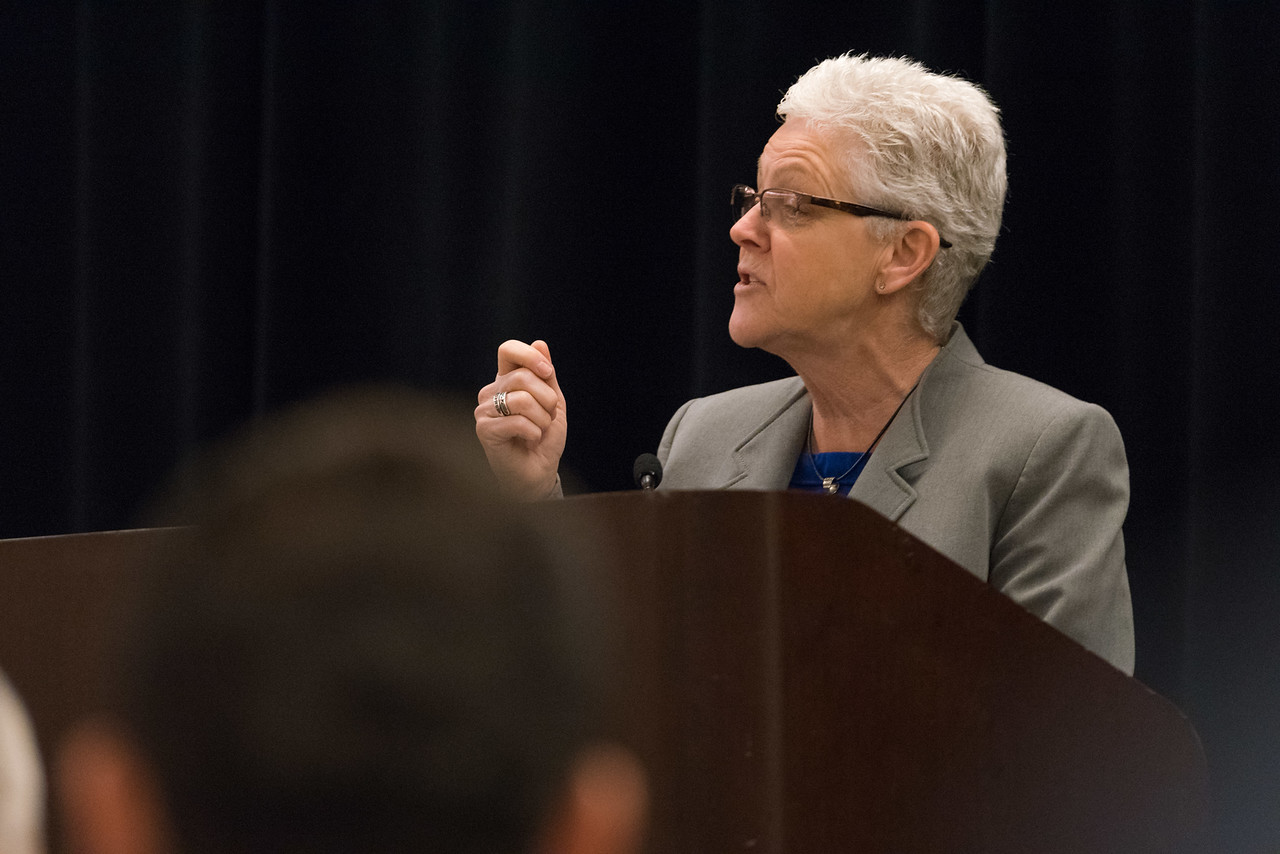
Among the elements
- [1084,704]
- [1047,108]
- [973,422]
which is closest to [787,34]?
[1047,108]

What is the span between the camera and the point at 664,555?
664 millimetres

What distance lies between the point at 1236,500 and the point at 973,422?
A: 60 cm

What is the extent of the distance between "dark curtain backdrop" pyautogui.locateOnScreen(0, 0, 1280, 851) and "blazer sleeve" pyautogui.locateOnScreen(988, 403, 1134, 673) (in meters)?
0.55

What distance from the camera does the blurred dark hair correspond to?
0.33 metres

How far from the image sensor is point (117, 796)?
0.35 m

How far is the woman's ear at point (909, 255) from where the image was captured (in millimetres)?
1516

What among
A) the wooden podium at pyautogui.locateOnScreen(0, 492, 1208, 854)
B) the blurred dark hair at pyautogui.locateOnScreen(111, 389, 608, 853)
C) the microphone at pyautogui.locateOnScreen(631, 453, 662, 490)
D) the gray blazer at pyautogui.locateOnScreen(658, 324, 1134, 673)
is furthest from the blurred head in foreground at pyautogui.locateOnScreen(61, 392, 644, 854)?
the gray blazer at pyautogui.locateOnScreen(658, 324, 1134, 673)

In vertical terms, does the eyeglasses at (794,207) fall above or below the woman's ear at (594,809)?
above

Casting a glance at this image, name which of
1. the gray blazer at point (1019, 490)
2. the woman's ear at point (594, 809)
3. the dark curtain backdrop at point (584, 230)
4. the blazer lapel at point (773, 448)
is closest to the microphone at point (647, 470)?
the gray blazer at point (1019, 490)

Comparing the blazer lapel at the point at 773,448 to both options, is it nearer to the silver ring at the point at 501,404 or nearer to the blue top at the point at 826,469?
the blue top at the point at 826,469

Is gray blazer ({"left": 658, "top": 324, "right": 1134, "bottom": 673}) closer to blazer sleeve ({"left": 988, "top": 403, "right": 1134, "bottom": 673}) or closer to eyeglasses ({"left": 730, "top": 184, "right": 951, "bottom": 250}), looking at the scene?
blazer sleeve ({"left": 988, "top": 403, "right": 1134, "bottom": 673})

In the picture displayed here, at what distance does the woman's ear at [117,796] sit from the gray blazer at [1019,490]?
36.7 inches

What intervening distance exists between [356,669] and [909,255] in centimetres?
129

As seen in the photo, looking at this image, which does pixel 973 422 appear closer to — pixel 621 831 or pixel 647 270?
pixel 647 270
